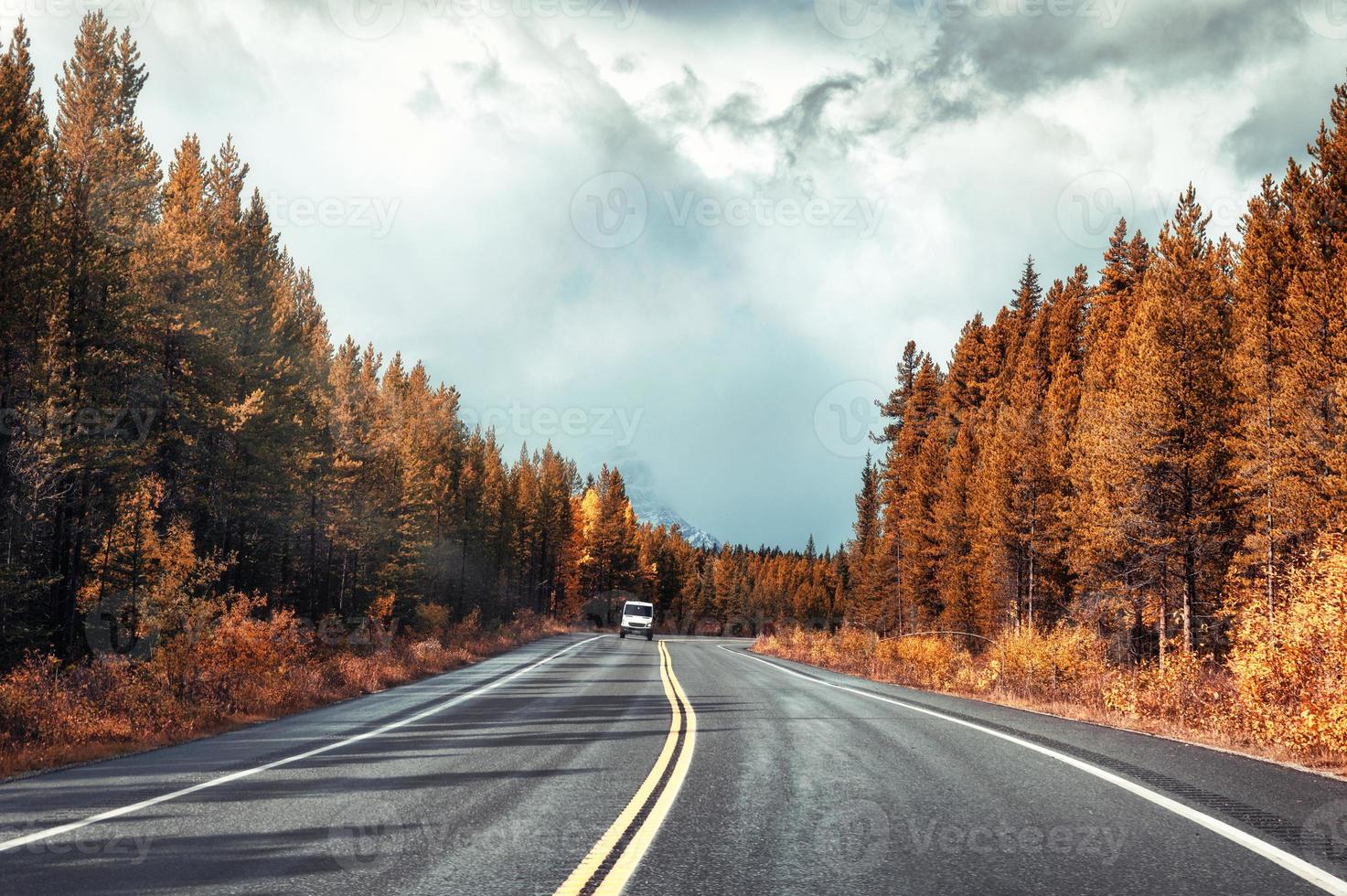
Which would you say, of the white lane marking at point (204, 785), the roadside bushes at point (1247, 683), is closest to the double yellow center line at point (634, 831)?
the white lane marking at point (204, 785)

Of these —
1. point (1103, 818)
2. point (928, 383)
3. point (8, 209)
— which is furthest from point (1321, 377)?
point (928, 383)

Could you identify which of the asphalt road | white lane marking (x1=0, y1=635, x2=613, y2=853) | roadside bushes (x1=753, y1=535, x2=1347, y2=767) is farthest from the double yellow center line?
roadside bushes (x1=753, y1=535, x2=1347, y2=767)

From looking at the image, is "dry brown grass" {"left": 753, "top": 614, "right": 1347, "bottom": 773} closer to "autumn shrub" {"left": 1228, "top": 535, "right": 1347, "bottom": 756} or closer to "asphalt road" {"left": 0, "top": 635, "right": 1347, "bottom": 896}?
"autumn shrub" {"left": 1228, "top": 535, "right": 1347, "bottom": 756}

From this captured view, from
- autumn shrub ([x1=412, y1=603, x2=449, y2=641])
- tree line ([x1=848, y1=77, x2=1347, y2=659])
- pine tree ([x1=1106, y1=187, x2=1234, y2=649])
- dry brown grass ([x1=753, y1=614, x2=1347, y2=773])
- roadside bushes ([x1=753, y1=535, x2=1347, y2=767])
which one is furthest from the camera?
autumn shrub ([x1=412, y1=603, x2=449, y2=641])

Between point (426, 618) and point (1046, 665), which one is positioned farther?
point (426, 618)

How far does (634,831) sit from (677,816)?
1.81 feet

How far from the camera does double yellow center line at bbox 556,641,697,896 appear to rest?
3.95m

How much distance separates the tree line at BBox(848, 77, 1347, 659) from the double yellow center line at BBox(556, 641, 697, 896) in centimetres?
1014

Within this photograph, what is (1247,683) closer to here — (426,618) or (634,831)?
(634,831)

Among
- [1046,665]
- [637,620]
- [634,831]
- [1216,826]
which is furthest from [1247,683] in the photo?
[637,620]

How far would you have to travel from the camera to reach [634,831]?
4996mm

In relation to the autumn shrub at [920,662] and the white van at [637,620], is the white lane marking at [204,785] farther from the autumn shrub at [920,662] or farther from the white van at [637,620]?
the white van at [637,620]

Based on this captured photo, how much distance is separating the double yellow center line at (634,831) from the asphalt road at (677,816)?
0.02 metres

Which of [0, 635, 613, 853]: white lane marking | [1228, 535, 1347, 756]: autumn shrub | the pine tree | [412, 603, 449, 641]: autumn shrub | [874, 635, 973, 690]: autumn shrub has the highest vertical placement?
the pine tree
